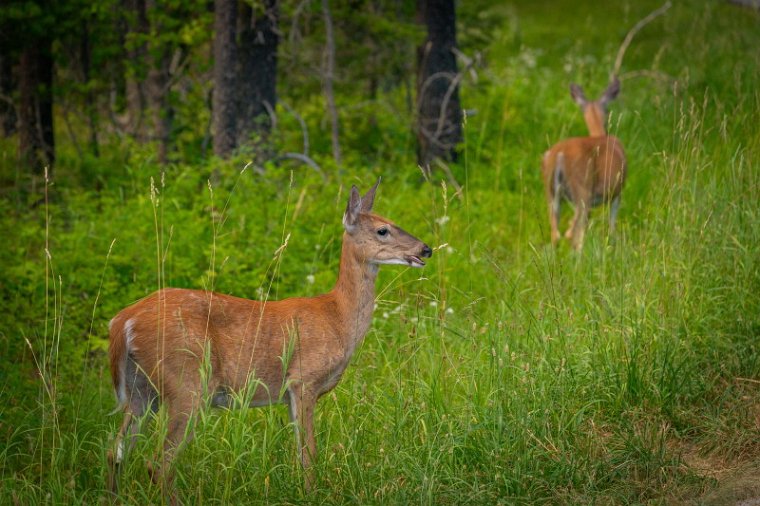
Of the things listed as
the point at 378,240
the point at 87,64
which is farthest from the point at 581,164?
the point at 87,64

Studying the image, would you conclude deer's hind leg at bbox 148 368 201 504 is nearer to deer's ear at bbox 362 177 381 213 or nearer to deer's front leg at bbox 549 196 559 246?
deer's ear at bbox 362 177 381 213

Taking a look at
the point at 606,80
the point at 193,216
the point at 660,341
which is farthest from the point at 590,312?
the point at 606,80

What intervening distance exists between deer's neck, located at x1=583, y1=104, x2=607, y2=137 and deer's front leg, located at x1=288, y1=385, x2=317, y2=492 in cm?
621

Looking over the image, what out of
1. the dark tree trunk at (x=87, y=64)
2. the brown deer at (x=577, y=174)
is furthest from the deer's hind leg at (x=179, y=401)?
the dark tree trunk at (x=87, y=64)

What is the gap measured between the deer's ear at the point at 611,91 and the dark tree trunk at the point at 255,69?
3255 millimetres

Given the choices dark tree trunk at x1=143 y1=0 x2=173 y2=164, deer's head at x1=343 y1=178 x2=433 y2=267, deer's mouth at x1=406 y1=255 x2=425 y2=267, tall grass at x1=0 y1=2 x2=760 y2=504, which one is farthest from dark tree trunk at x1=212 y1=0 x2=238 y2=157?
deer's mouth at x1=406 y1=255 x2=425 y2=267

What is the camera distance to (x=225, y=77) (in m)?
10.2

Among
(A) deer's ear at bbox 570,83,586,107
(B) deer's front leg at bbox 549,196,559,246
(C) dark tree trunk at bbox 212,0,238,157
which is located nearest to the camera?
(B) deer's front leg at bbox 549,196,559,246

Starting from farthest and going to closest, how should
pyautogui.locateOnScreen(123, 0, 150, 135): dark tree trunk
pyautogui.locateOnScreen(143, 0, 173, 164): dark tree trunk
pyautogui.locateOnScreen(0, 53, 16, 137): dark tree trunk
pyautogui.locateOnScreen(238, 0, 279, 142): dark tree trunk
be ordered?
pyautogui.locateOnScreen(0, 53, 16, 137): dark tree trunk → pyautogui.locateOnScreen(143, 0, 173, 164): dark tree trunk → pyautogui.locateOnScreen(123, 0, 150, 135): dark tree trunk → pyautogui.locateOnScreen(238, 0, 279, 142): dark tree trunk

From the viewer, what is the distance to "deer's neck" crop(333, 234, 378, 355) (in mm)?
5859

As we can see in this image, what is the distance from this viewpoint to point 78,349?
7.28 m

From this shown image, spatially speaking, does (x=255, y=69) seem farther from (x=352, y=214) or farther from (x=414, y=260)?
(x=414, y=260)

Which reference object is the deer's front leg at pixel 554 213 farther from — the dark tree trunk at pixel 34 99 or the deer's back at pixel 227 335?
the dark tree trunk at pixel 34 99

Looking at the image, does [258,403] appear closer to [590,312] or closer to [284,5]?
[590,312]
